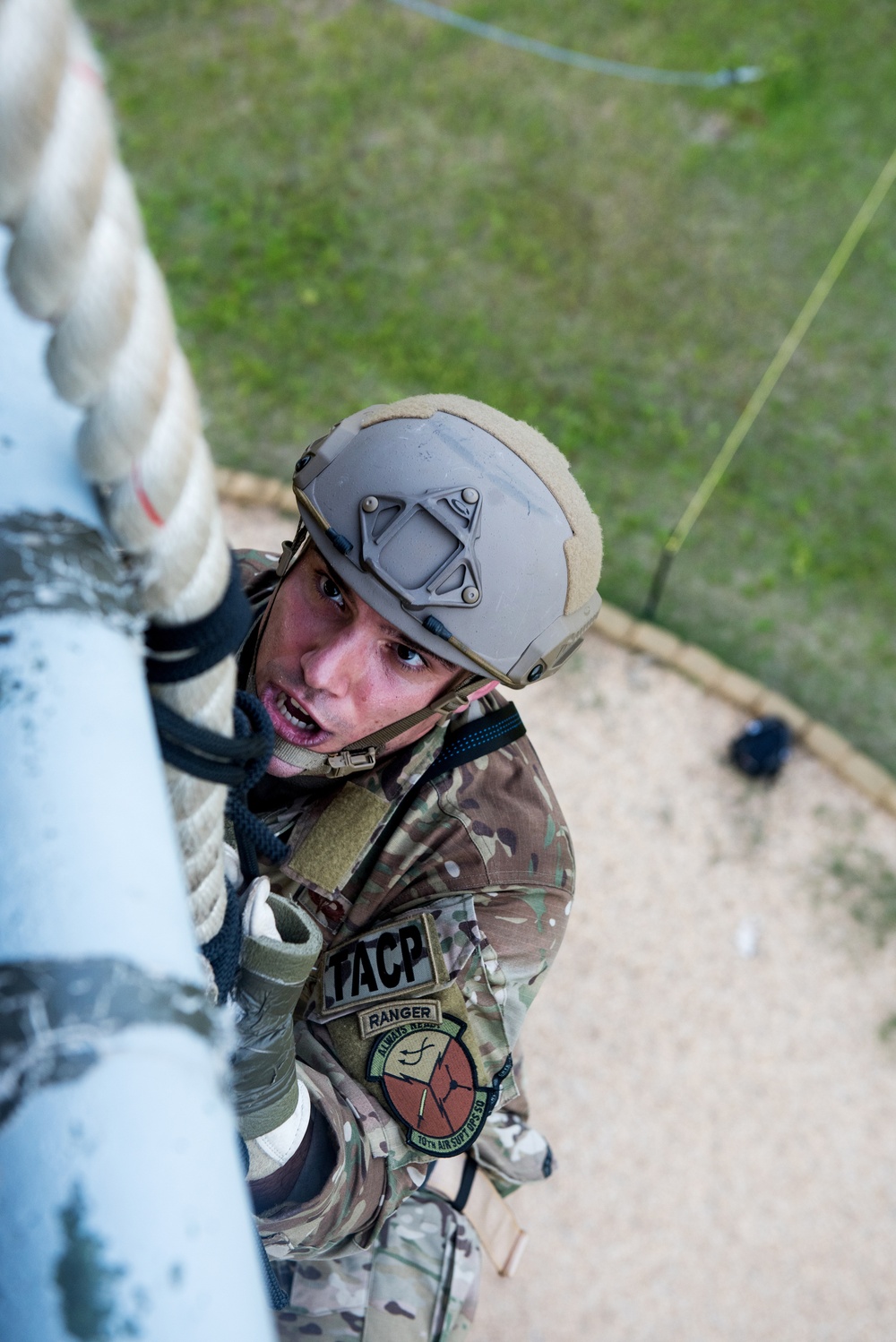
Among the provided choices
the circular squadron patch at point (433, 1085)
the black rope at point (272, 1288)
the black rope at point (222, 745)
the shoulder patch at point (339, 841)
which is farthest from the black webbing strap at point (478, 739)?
the black rope at point (222, 745)

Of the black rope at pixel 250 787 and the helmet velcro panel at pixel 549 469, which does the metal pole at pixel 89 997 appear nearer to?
the black rope at pixel 250 787

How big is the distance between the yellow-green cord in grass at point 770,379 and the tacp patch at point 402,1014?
3447 millimetres

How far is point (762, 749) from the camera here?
16.3ft

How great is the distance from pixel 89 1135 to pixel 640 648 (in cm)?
492

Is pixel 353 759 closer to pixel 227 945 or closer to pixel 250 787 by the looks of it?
pixel 227 945

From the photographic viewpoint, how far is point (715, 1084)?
4.41 m

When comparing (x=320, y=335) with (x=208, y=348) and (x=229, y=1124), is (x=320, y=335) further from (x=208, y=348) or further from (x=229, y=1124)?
(x=229, y=1124)

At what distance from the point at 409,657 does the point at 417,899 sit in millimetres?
572

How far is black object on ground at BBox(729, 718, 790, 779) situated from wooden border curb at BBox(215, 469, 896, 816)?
0.44 feet

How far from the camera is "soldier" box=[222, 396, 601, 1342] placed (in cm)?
227

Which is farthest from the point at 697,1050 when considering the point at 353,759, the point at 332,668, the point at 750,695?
the point at 332,668

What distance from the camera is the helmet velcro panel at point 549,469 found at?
245cm

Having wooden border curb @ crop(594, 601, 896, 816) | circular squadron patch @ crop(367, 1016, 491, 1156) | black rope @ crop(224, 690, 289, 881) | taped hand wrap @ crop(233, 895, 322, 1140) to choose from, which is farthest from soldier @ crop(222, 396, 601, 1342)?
wooden border curb @ crop(594, 601, 896, 816)

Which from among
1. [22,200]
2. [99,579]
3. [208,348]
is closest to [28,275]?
[22,200]
